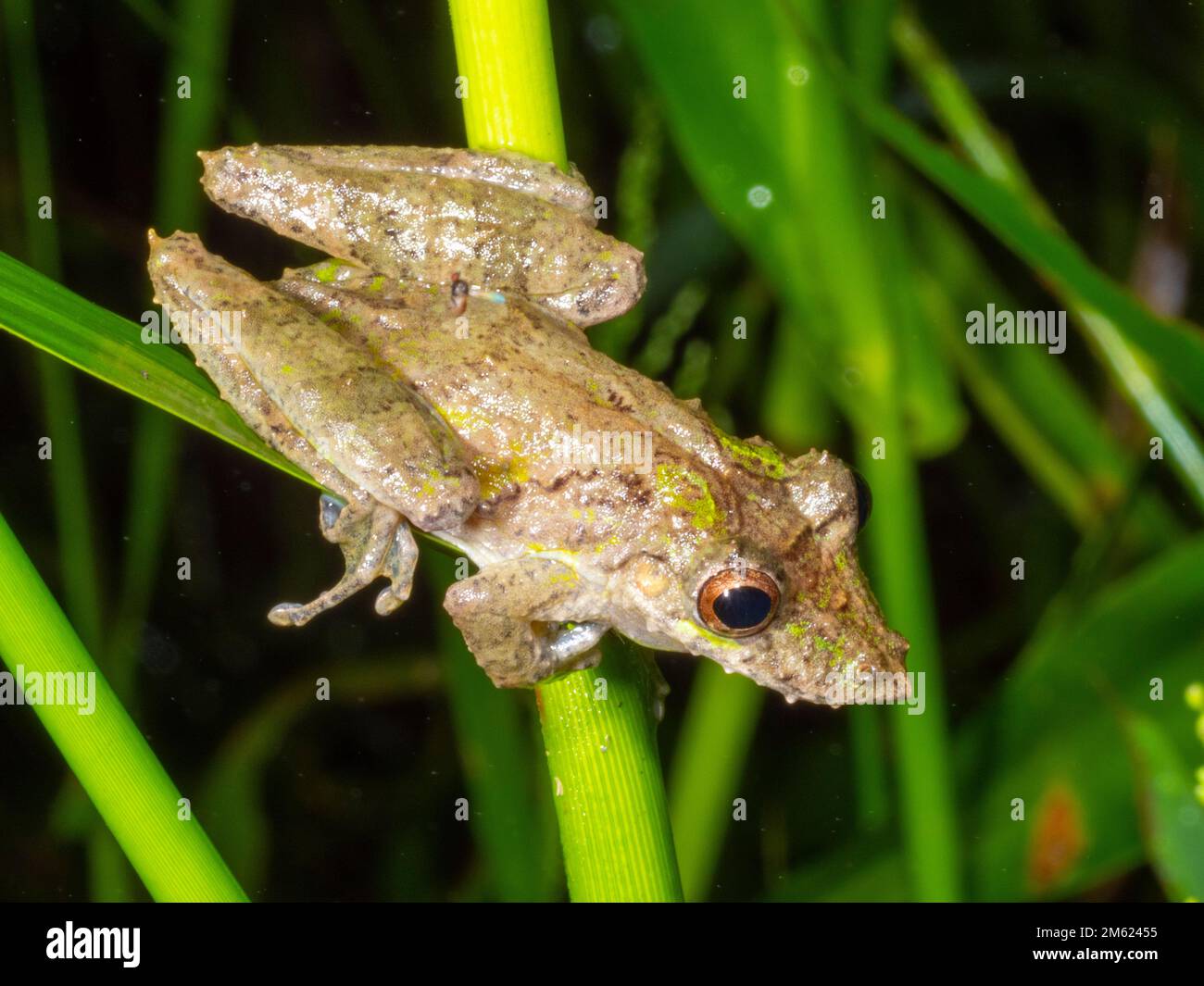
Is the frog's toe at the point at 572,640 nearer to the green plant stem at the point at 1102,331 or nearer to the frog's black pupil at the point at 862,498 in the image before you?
the frog's black pupil at the point at 862,498

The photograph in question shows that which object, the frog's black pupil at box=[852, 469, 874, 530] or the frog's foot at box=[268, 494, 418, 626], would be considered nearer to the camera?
the frog's foot at box=[268, 494, 418, 626]

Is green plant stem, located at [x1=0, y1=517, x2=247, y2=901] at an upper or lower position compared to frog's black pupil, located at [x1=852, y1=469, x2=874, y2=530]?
lower

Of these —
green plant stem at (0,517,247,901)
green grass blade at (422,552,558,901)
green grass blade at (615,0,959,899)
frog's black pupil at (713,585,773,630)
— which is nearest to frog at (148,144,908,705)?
frog's black pupil at (713,585,773,630)

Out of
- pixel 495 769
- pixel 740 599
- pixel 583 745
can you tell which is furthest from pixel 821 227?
pixel 495 769

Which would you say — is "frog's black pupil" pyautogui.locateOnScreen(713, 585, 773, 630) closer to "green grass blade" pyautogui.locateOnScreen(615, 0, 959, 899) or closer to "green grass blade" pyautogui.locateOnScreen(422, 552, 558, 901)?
"green grass blade" pyautogui.locateOnScreen(615, 0, 959, 899)

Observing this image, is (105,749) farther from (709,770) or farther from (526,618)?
(709,770)

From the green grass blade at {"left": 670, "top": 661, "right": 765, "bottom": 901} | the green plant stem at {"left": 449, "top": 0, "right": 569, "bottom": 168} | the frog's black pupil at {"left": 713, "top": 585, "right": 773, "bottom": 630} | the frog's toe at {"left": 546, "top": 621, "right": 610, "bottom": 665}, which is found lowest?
the green grass blade at {"left": 670, "top": 661, "right": 765, "bottom": 901}

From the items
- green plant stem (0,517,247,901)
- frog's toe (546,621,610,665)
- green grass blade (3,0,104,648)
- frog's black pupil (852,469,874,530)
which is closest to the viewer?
green plant stem (0,517,247,901)

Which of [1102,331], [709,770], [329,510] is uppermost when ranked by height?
[1102,331]
